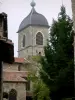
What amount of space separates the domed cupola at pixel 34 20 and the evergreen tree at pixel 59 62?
55.0m

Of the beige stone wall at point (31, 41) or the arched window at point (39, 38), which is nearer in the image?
the beige stone wall at point (31, 41)

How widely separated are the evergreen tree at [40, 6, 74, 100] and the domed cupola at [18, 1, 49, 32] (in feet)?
180

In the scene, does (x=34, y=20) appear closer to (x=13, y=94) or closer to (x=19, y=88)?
(x=19, y=88)

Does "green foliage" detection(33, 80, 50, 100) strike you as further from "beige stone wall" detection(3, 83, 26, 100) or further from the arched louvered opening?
the arched louvered opening

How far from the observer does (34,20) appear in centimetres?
9312

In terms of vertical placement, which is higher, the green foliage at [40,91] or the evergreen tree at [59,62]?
the evergreen tree at [59,62]

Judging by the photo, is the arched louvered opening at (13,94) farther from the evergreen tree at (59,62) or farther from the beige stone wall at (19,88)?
the evergreen tree at (59,62)

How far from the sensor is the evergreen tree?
3344 cm

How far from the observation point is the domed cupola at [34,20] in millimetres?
→ 91912

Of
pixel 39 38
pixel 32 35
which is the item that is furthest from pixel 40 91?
pixel 39 38

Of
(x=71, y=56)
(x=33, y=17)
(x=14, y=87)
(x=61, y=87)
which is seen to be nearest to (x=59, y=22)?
(x=71, y=56)

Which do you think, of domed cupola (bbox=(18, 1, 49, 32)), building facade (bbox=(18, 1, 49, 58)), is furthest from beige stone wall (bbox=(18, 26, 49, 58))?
domed cupola (bbox=(18, 1, 49, 32))

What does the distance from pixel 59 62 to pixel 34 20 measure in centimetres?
5944

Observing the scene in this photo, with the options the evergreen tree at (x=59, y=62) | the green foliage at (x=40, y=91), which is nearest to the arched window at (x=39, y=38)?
the green foliage at (x=40, y=91)
